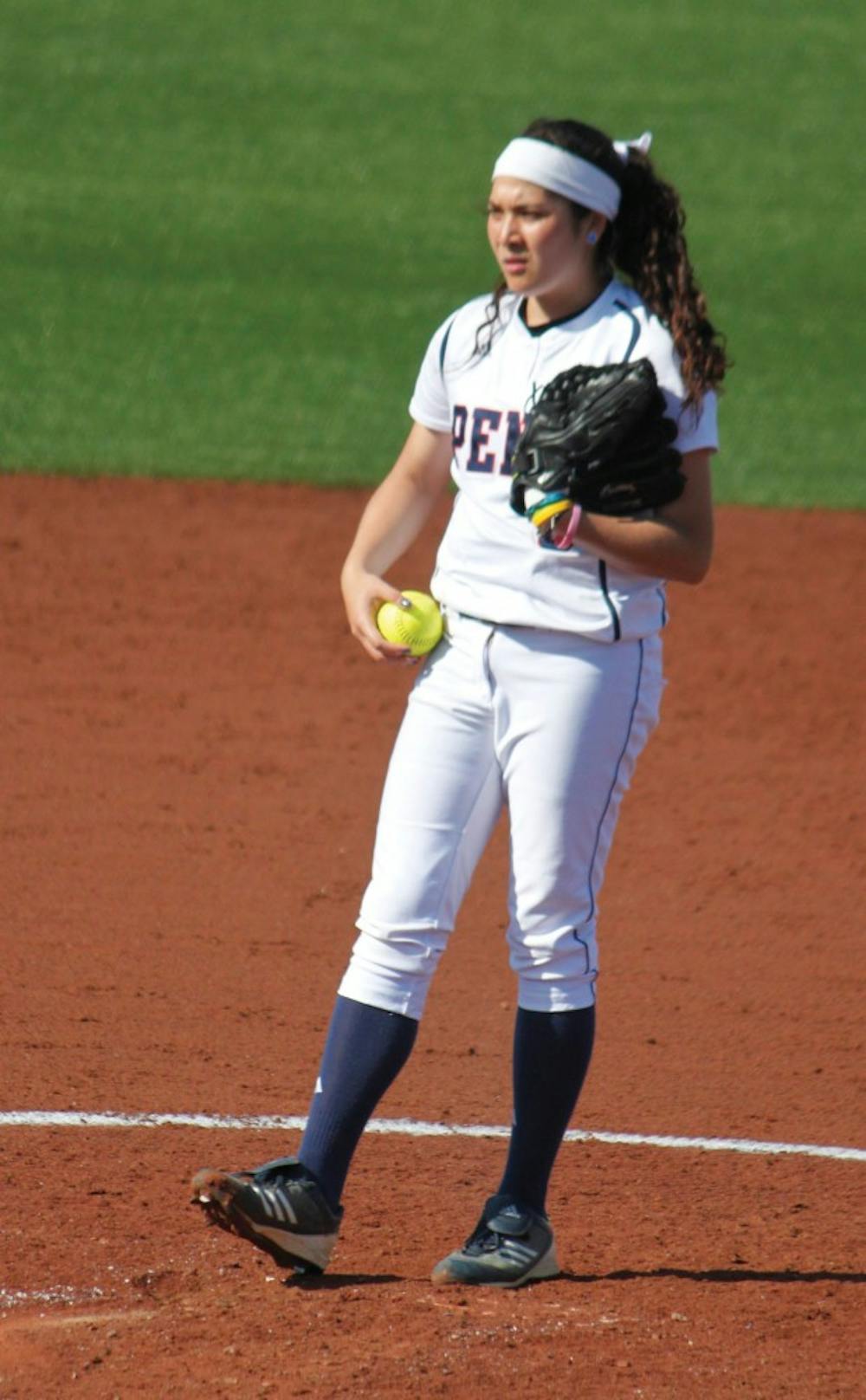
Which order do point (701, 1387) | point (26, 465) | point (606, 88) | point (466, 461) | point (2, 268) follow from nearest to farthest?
point (701, 1387), point (466, 461), point (26, 465), point (2, 268), point (606, 88)

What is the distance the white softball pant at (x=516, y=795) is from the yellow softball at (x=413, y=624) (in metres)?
0.03

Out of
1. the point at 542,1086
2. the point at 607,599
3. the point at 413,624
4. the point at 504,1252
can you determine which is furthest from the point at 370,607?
the point at 504,1252

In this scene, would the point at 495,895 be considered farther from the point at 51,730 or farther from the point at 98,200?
the point at 98,200

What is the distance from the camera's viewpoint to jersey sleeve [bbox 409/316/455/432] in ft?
12.8

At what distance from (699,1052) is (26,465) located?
6815mm

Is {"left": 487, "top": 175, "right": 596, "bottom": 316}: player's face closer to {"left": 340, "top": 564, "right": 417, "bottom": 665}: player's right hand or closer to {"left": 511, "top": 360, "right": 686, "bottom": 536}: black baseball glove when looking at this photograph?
{"left": 511, "top": 360, "right": 686, "bottom": 536}: black baseball glove

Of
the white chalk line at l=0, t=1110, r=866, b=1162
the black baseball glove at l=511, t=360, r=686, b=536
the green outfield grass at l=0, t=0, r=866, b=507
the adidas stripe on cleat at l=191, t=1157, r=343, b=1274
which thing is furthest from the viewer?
the green outfield grass at l=0, t=0, r=866, b=507

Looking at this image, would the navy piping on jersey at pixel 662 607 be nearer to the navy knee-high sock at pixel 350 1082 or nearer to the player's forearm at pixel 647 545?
the player's forearm at pixel 647 545

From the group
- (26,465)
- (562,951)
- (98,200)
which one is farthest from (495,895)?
(98,200)

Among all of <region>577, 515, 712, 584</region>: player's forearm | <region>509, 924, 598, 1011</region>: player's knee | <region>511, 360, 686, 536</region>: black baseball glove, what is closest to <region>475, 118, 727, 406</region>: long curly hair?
<region>511, 360, 686, 536</region>: black baseball glove

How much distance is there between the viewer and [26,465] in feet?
36.2

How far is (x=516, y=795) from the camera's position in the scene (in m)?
3.81

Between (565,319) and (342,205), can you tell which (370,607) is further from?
(342,205)

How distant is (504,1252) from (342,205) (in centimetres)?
1368
